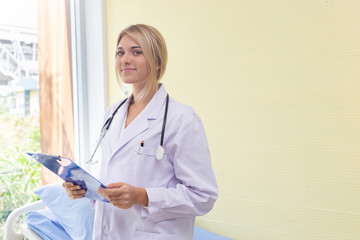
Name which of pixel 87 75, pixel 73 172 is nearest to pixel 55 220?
pixel 73 172

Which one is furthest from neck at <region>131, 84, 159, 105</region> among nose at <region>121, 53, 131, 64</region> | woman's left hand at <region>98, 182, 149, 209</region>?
woman's left hand at <region>98, 182, 149, 209</region>

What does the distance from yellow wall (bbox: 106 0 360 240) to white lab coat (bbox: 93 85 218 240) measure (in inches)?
32.7

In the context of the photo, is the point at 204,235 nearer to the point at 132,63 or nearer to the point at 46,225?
the point at 46,225

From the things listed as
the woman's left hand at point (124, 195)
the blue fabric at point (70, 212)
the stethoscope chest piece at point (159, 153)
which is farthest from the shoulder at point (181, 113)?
the blue fabric at point (70, 212)

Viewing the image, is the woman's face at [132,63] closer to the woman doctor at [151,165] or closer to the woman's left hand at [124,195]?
the woman doctor at [151,165]

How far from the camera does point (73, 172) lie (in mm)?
1013

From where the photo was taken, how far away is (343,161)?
1.62 m

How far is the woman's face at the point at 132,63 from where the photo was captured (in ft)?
3.62

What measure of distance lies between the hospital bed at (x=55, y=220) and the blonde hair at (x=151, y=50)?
0.95 meters

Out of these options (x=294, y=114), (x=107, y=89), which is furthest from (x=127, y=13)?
(x=294, y=114)

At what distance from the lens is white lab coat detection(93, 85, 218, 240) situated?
1017 millimetres

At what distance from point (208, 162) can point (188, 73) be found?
1.13 m

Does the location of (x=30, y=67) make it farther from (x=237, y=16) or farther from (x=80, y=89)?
(x=237, y=16)

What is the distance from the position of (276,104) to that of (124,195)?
3.57 ft
